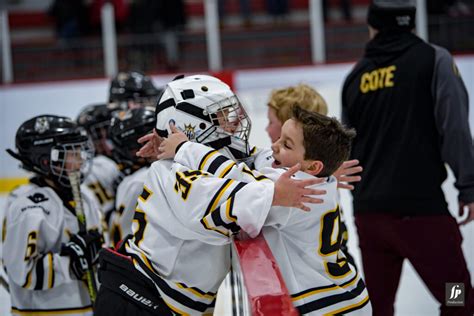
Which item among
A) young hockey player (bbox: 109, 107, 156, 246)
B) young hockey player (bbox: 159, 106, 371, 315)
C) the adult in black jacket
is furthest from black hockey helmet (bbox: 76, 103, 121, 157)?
young hockey player (bbox: 159, 106, 371, 315)

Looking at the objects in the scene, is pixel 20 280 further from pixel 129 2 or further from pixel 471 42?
pixel 129 2

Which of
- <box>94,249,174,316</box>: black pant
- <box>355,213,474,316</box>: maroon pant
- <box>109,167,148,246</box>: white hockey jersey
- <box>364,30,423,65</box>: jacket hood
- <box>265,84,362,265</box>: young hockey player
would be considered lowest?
<box>355,213,474,316</box>: maroon pant

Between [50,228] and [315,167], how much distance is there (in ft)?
3.09

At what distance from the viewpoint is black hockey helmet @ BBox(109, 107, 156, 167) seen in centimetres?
250

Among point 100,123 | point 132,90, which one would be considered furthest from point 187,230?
point 132,90

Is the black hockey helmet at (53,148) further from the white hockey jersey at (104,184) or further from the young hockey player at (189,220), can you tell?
the white hockey jersey at (104,184)

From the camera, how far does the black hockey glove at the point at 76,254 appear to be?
219 cm

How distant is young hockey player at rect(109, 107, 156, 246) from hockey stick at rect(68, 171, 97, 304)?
15 centimetres

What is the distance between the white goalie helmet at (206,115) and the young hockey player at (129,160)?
62 cm

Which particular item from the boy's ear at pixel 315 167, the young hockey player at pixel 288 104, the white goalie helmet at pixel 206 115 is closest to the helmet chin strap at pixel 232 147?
the white goalie helmet at pixel 206 115

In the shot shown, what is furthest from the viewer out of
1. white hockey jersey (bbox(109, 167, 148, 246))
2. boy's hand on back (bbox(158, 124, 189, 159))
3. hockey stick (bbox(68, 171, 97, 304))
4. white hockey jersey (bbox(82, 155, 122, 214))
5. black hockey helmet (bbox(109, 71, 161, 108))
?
black hockey helmet (bbox(109, 71, 161, 108))

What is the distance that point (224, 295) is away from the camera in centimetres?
287

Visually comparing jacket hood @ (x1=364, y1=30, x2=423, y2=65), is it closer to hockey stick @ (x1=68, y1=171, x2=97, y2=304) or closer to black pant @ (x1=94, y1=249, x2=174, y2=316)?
hockey stick @ (x1=68, y1=171, x2=97, y2=304)

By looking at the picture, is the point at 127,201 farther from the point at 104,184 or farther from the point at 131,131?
the point at 104,184
